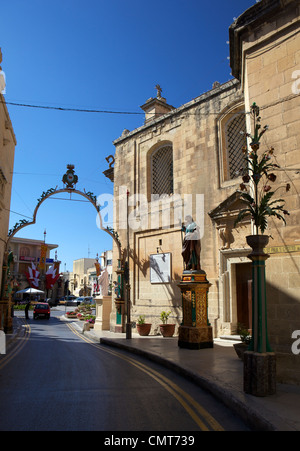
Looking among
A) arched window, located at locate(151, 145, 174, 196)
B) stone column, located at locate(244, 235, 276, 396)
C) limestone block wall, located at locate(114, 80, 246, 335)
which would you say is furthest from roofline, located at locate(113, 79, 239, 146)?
stone column, located at locate(244, 235, 276, 396)

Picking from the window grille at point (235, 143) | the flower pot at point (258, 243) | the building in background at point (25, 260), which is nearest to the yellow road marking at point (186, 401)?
the flower pot at point (258, 243)

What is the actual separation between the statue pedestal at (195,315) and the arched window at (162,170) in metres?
6.50

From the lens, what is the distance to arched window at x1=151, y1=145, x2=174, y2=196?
17.8 m

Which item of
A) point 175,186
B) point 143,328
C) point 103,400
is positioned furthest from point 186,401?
point 175,186

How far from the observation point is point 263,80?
7.76 m

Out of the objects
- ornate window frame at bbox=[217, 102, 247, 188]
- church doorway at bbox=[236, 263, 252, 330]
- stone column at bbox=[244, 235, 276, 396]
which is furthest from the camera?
ornate window frame at bbox=[217, 102, 247, 188]

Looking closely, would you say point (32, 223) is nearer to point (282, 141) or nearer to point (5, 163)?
point (5, 163)

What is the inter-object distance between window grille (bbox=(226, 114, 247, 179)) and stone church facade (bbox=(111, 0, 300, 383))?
0.04 metres

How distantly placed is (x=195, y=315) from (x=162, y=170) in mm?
9153

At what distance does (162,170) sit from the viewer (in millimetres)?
18469

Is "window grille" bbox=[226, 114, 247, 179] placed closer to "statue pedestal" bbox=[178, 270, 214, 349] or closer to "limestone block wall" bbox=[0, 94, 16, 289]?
"statue pedestal" bbox=[178, 270, 214, 349]

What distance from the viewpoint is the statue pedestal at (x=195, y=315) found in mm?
11234
